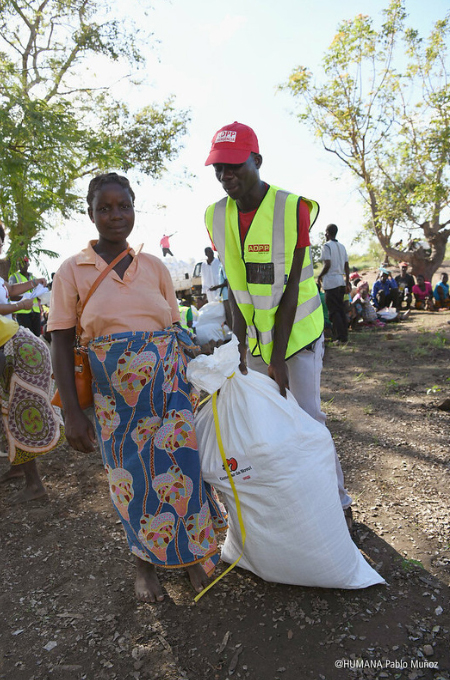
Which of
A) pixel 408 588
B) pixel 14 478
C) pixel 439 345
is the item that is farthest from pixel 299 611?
pixel 439 345

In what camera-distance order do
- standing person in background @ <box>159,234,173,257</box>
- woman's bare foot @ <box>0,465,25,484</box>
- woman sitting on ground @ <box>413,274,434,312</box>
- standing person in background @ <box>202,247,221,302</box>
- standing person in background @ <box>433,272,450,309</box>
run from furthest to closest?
standing person in background @ <box>159,234,173,257</box>, woman sitting on ground @ <box>413,274,434,312</box>, standing person in background @ <box>433,272,450,309</box>, standing person in background @ <box>202,247,221,302</box>, woman's bare foot @ <box>0,465,25,484</box>

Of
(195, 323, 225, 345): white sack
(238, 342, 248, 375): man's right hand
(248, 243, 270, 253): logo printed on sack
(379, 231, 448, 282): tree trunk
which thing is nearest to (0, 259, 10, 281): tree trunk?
(195, 323, 225, 345): white sack

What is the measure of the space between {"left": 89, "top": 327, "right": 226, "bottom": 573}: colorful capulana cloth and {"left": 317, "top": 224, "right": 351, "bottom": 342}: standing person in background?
6.01 m

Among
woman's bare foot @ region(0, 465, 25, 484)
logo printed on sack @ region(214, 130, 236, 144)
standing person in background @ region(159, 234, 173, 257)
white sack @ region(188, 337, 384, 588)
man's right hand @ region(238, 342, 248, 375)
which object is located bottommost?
woman's bare foot @ region(0, 465, 25, 484)

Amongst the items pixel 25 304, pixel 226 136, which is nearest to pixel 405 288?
pixel 25 304

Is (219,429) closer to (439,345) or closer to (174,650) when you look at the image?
(174,650)

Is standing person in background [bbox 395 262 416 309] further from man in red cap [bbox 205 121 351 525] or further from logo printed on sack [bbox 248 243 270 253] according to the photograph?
logo printed on sack [bbox 248 243 270 253]

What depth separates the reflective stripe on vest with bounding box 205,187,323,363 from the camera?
2.09 m

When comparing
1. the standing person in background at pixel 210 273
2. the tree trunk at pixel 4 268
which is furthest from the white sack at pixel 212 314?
the tree trunk at pixel 4 268

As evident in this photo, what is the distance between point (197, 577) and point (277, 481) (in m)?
0.66

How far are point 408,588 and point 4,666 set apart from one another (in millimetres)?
1582

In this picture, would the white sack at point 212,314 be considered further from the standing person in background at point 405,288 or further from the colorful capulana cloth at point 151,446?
the standing person in background at point 405,288

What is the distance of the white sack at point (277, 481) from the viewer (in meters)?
1.86

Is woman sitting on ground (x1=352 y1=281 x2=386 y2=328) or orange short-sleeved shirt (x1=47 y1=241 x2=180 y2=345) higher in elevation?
orange short-sleeved shirt (x1=47 y1=241 x2=180 y2=345)
